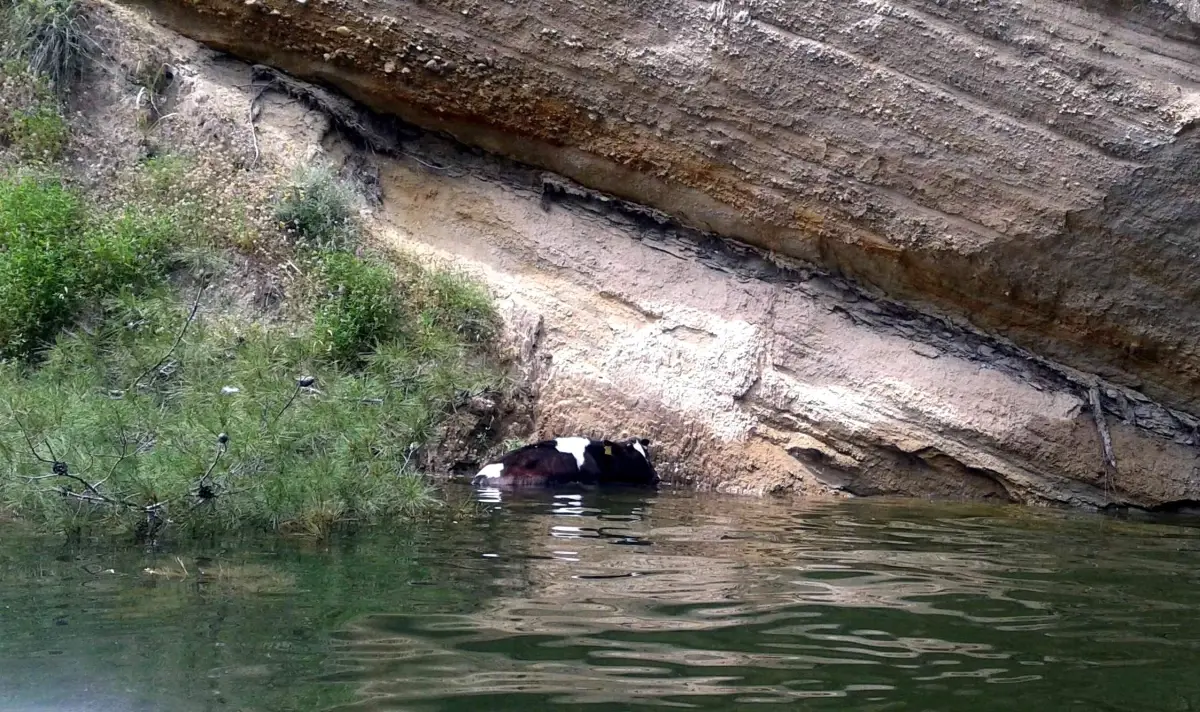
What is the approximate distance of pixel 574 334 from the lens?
1069 cm

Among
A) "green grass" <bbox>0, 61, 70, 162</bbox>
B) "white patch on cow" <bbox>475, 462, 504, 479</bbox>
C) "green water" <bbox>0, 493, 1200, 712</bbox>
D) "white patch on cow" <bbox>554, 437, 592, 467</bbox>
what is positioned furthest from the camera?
"green grass" <bbox>0, 61, 70, 162</bbox>

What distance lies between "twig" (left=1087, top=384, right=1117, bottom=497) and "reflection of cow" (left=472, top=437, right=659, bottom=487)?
4077mm

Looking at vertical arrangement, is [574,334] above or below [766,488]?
above

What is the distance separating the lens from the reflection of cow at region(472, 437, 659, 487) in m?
9.11

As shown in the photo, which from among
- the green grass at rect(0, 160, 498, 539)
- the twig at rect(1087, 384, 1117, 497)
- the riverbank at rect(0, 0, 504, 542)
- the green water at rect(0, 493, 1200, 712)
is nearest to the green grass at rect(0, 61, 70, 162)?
the riverbank at rect(0, 0, 504, 542)

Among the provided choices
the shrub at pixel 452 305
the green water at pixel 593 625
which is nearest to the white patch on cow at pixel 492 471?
the shrub at pixel 452 305

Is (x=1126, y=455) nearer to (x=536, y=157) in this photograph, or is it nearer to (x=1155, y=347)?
(x=1155, y=347)

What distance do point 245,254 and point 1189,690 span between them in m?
9.13

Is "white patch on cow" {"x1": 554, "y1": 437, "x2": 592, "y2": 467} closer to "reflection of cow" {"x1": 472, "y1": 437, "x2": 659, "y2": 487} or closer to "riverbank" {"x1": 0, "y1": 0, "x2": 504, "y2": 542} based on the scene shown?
"reflection of cow" {"x1": 472, "y1": 437, "x2": 659, "y2": 487}

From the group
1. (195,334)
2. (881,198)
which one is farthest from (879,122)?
(195,334)

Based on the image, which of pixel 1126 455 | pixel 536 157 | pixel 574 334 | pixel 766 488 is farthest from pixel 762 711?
pixel 536 157

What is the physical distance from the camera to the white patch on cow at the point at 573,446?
30.8ft

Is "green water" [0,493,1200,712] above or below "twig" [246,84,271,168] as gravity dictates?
below

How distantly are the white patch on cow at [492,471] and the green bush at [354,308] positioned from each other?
1.63 meters
